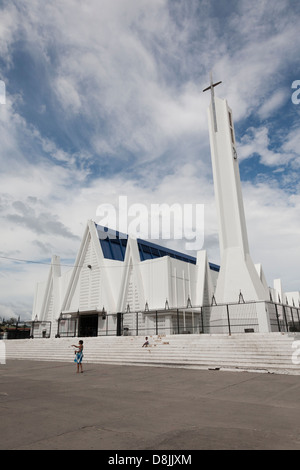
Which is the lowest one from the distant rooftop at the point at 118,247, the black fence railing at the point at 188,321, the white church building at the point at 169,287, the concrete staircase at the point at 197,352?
the concrete staircase at the point at 197,352

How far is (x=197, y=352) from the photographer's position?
1466cm

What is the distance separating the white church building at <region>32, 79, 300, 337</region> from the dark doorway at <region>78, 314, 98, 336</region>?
10 centimetres

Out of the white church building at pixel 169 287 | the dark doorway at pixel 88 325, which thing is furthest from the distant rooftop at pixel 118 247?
the dark doorway at pixel 88 325

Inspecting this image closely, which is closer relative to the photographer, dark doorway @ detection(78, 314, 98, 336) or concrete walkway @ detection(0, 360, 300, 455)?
concrete walkway @ detection(0, 360, 300, 455)

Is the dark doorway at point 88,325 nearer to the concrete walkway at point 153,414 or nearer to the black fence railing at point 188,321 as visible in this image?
the black fence railing at point 188,321

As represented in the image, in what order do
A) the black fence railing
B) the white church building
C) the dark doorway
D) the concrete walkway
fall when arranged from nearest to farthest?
the concrete walkway → the black fence railing → the white church building → the dark doorway

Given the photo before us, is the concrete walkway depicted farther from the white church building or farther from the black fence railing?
the white church building

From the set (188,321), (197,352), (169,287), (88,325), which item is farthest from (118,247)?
(197,352)

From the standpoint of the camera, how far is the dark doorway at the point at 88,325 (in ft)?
99.8

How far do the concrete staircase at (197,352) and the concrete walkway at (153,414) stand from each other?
267 centimetres

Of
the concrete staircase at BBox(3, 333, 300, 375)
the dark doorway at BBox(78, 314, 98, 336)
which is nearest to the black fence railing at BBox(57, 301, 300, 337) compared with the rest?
the dark doorway at BBox(78, 314, 98, 336)

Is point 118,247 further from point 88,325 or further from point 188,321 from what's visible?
point 188,321

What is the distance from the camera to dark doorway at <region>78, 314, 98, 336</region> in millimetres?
30422
